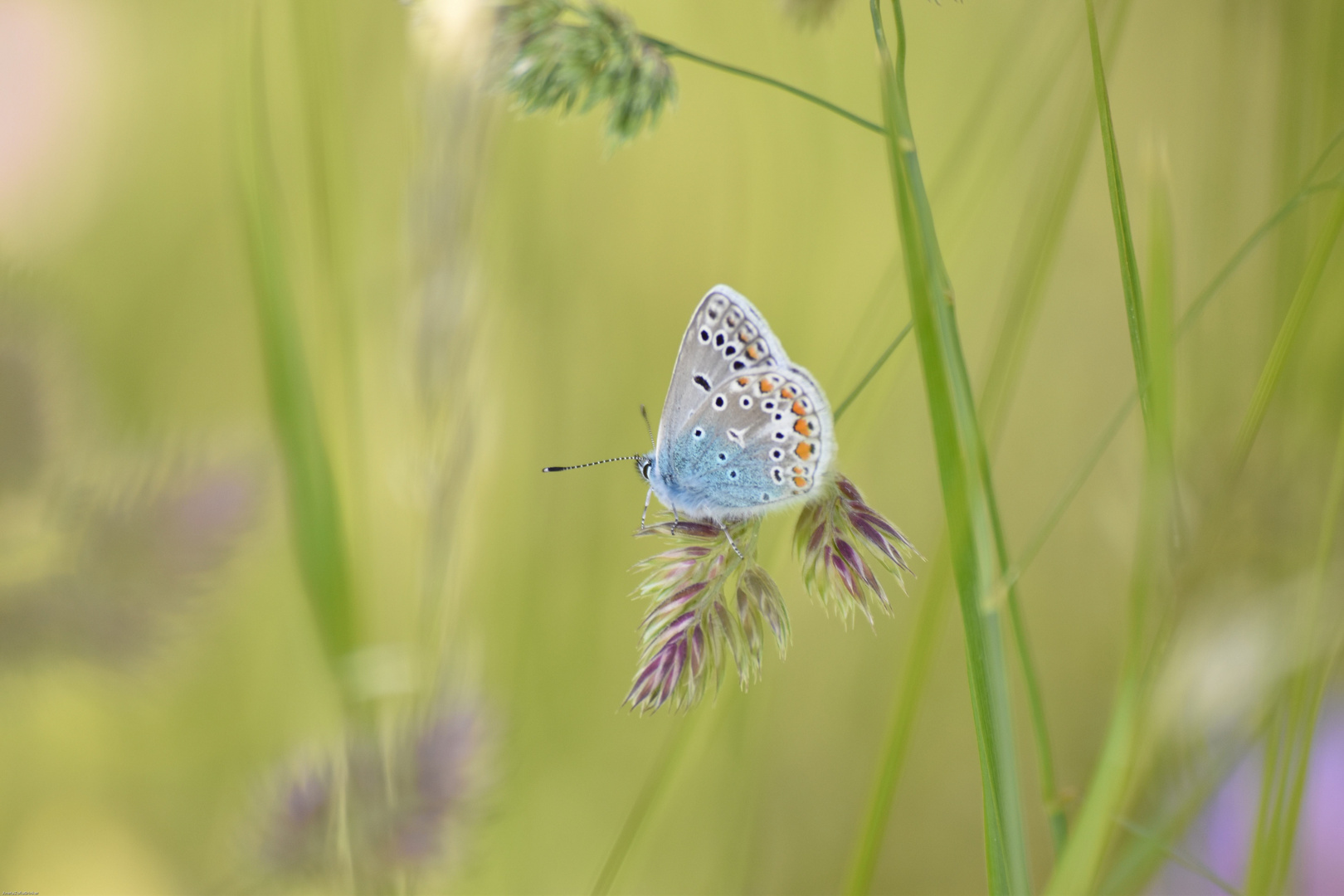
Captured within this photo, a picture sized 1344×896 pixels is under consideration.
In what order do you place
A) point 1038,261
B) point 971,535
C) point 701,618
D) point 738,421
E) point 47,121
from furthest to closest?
point 47,121, point 738,421, point 1038,261, point 701,618, point 971,535

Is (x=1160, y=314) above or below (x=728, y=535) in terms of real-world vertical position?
above

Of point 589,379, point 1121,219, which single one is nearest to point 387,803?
point 1121,219

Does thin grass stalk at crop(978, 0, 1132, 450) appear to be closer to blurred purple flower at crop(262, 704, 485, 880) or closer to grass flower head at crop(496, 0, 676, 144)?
grass flower head at crop(496, 0, 676, 144)

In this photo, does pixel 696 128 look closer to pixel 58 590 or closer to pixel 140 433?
pixel 140 433

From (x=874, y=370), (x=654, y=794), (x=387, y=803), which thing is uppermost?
(x=874, y=370)

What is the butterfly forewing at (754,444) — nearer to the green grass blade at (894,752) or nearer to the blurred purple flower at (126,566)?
the green grass blade at (894,752)

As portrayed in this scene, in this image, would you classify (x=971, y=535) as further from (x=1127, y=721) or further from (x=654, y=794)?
(x=654, y=794)

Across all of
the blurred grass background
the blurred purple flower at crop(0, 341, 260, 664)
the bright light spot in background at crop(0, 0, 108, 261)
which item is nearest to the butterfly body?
the blurred grass background
